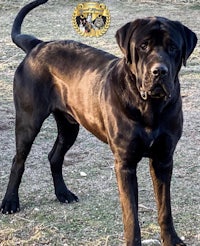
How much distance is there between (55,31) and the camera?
1223 centimetres

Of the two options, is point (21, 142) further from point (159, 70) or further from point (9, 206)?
point (159, 70)

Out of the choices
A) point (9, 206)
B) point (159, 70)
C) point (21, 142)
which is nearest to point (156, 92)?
point (159, 70)

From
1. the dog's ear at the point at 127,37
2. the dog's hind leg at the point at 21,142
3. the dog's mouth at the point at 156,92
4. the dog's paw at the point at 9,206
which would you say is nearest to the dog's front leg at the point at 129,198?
the dog's mouth at the point at 156,92

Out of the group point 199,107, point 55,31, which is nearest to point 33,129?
point 199,107

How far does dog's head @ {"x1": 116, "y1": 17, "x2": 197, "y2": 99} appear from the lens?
361 cm

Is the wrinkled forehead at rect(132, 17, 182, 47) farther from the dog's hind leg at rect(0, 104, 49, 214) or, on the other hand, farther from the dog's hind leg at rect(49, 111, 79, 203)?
the dog's hind leg at rect(49, 111, 79, 203)

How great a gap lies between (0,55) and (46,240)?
5.96 metres

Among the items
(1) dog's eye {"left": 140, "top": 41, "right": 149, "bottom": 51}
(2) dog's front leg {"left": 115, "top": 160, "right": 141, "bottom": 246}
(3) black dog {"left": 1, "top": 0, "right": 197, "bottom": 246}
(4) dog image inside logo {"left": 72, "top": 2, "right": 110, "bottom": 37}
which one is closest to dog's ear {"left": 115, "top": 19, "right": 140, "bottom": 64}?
(3) black dog {"left": 1, "top": 0, "right": 197, "bottom": 246}

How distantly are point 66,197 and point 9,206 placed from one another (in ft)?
1.46

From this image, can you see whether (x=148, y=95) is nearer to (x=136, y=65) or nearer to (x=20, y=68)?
(x=136, y=65)

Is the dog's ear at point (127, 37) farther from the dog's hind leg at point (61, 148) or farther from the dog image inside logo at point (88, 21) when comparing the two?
the dog image inside logo at point (88, 21)

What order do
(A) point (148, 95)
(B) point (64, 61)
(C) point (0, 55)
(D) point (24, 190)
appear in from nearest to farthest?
(A) point (148, 95) → (B) point (64, 61) → (D) point (24, 190) → (C) point (0, 55)

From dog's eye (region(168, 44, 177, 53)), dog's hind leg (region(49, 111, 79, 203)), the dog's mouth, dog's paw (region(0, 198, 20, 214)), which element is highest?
dog's eye (region(168, 44, 177, 53))

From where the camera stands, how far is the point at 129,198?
13.1 feet
